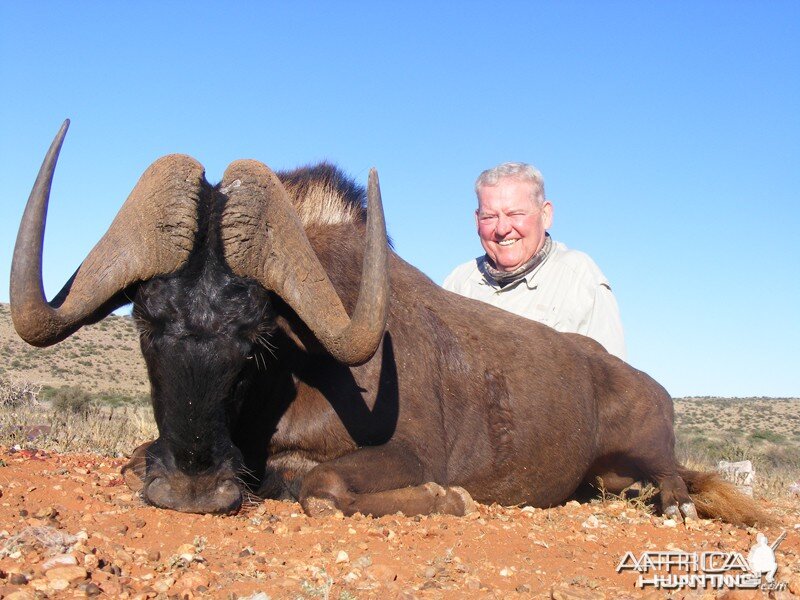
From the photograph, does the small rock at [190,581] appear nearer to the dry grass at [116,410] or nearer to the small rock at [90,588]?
the small rock at [90,588]

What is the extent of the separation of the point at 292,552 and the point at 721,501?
13.5ft

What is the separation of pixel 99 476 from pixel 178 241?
6.04 ft

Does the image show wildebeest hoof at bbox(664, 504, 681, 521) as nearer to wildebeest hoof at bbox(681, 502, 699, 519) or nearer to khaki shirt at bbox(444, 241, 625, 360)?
wildebeest hoof at bbox(681, 502, 699, 519)

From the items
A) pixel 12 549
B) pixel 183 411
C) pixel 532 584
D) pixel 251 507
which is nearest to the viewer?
pixel 12 549

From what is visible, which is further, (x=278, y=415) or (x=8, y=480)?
(x=278, y=415)

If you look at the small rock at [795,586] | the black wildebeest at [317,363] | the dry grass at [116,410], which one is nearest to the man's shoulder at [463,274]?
the black wildebeest at [317,363]

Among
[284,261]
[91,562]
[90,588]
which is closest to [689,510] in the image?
[284,261]

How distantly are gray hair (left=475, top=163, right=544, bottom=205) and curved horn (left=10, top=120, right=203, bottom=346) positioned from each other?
4.70 m

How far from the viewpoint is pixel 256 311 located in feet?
15.0

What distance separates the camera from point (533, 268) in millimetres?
8820

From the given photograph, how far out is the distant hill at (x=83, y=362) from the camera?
31547 millimetres

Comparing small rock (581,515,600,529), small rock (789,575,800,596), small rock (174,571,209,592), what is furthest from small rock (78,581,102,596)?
small rock (581,515,600,529)

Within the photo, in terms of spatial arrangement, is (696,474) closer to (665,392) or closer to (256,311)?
(665,392)

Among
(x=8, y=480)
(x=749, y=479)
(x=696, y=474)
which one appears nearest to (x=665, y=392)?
(x=696, y=474)
